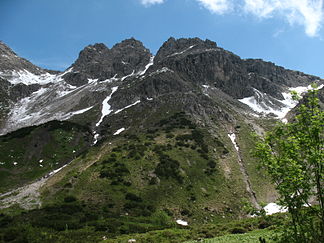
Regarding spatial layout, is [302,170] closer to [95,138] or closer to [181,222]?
[181,222]

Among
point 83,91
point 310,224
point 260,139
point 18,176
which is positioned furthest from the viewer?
point 83,91

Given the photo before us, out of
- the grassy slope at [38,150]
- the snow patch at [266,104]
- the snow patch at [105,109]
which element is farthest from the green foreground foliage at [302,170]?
the snow patch at [266,104]

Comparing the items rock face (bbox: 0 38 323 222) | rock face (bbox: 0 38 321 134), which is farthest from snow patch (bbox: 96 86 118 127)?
rock face (bbox: 0 38 321 134)

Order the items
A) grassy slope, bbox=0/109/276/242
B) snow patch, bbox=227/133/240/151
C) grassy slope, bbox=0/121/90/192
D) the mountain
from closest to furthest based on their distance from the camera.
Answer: grassy slope, bbox=0/109/276/242, the mountain, grassy slope, bbox=0/121/90/192, snow patch, bbox=227/133/240/151

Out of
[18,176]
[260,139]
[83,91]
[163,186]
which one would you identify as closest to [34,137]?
[18,176]

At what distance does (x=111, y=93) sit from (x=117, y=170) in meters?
116

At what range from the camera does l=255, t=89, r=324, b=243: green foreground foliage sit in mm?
8711

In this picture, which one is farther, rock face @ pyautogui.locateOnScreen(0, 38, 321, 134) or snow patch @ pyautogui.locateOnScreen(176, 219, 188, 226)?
rock face @ pyautogui.locateOnScreen(0, 38, 321, 134)

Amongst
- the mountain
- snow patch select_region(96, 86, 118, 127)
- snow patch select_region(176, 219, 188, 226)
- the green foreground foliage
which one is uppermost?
snow patch select_region(96, 86, 118, 127)

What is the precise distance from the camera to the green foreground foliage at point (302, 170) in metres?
8.71

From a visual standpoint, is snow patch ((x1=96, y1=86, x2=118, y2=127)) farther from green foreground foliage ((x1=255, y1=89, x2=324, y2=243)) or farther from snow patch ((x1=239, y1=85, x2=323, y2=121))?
green foreground foliage ((x1=255, y1=89, x2=324, y2=243))

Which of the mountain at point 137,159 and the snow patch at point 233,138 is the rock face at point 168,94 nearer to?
the mountain at point 137,159

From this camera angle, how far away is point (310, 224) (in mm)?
8812

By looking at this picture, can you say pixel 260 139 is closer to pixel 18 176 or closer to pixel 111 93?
pixel 18 176
